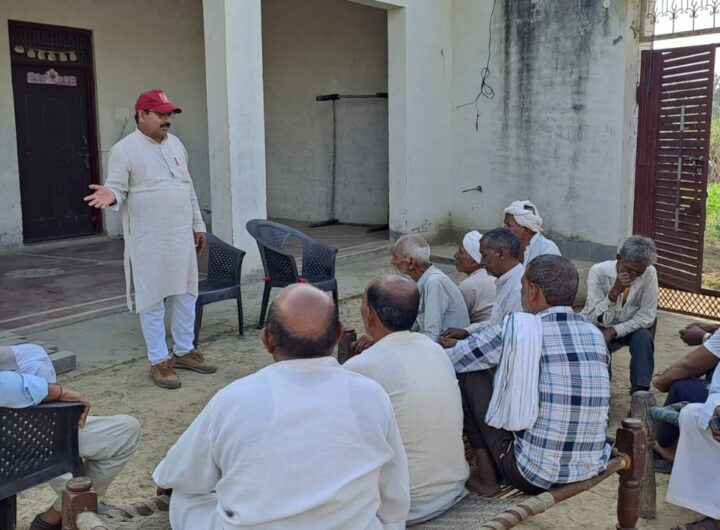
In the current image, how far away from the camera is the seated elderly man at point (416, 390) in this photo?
2.36 meters

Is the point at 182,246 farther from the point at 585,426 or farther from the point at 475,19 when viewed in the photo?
the point at 475,19

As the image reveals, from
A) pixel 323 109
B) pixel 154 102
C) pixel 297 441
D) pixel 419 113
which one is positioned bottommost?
pixel 297 441

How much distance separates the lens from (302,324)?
75.0 inches

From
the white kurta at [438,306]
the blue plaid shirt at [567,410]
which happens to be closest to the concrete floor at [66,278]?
the white kurta at [438,306]

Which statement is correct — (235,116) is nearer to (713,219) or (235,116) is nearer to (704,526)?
(704,526)

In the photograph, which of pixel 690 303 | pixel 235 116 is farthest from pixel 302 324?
pixel 690 303

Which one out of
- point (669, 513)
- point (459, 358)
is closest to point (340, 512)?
point (459, 358)

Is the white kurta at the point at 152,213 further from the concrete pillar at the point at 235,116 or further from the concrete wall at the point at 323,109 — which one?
the concrete wall at the point at 323,109

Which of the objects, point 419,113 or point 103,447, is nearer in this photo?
point 103,447

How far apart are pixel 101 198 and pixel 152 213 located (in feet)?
1.22

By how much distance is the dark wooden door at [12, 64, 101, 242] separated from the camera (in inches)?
361

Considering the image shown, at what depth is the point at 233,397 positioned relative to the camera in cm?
186

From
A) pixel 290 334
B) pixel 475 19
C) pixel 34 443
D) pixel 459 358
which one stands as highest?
pixel 475 19

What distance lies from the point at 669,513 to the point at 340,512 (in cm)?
203
